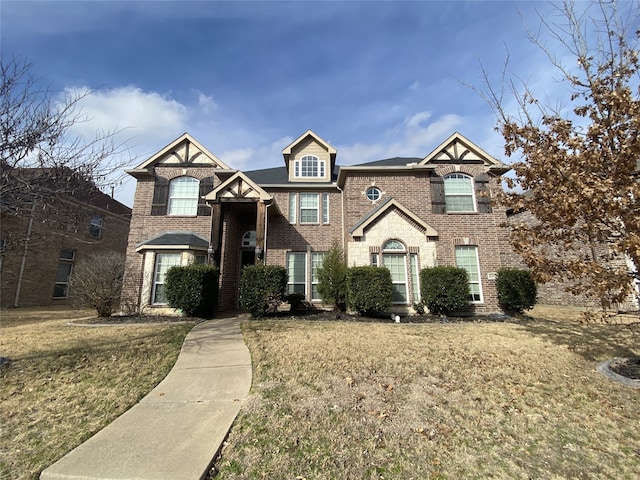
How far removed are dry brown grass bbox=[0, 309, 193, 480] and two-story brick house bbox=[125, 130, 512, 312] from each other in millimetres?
4715

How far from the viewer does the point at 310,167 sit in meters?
15.3

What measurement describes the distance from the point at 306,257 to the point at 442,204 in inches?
252

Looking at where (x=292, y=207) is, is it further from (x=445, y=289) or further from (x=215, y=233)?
(x=445, y=289)

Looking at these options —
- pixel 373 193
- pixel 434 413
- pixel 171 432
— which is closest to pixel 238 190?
pixel 373 193

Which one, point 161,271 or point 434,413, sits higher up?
point 161,271

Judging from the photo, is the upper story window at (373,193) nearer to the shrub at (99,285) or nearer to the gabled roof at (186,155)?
the gabled roof at (186,155)

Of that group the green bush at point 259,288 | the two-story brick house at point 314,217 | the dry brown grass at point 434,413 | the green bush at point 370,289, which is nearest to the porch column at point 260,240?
the two-story brick house at point 314,217

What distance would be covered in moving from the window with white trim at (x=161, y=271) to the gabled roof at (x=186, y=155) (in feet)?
15.0

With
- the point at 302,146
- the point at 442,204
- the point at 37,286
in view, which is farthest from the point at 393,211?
the point at 37,286

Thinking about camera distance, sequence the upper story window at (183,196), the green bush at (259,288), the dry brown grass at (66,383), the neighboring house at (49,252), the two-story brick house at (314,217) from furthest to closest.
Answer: the upper story window at (183,196) < the two-story brick house at (314,217) < the green bush at (259,288) < the neighboring house at (49,252) < the dry brown grass at (66,383)

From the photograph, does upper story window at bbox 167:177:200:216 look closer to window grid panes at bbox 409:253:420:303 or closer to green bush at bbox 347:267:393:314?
green bush at bbox 347:267:393:314

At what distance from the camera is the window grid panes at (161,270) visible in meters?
12.2

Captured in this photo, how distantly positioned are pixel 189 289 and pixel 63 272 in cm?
1362

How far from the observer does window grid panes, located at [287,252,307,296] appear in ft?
44.4
